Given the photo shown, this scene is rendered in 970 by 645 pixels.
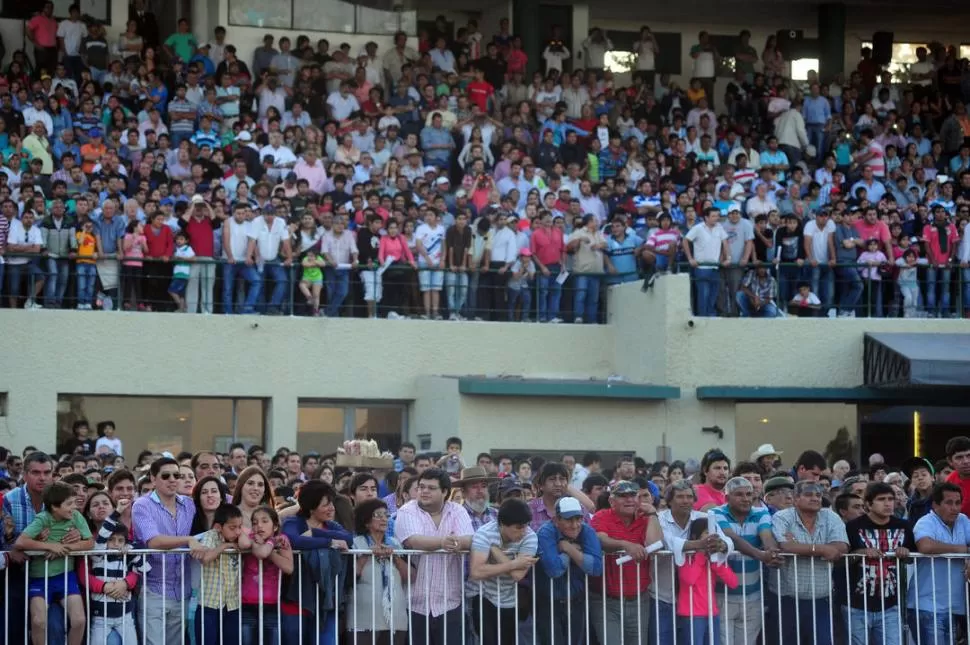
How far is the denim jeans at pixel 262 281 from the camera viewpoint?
77.3ft

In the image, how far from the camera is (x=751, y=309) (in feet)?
80.8

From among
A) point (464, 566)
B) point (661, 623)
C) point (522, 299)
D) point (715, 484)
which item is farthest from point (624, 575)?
point (522, 299)

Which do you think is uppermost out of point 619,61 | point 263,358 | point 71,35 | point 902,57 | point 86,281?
point 902,57

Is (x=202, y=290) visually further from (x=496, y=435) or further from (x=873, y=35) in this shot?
(x=873, y=35)

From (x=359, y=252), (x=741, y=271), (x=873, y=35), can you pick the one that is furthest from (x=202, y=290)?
(x=873, y=35)

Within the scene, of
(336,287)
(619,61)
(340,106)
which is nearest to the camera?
(336,287)

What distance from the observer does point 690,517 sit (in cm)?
1206

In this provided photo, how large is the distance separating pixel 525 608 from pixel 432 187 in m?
14.3

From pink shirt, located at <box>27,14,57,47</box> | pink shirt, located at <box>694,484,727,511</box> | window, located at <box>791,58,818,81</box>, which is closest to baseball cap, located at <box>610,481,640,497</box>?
pink shirt, located at <box>694,484,727,511</box>

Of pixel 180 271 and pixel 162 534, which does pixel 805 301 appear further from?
pixel 162 534

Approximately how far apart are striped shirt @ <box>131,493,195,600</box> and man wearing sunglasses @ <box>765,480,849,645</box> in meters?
3.87

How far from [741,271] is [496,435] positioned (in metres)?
4.04

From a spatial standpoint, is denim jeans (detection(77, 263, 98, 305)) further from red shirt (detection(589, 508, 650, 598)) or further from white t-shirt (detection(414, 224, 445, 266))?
red shirt (detection(589, 508, 650, 598))

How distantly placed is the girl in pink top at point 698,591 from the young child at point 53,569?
3.80 metres
